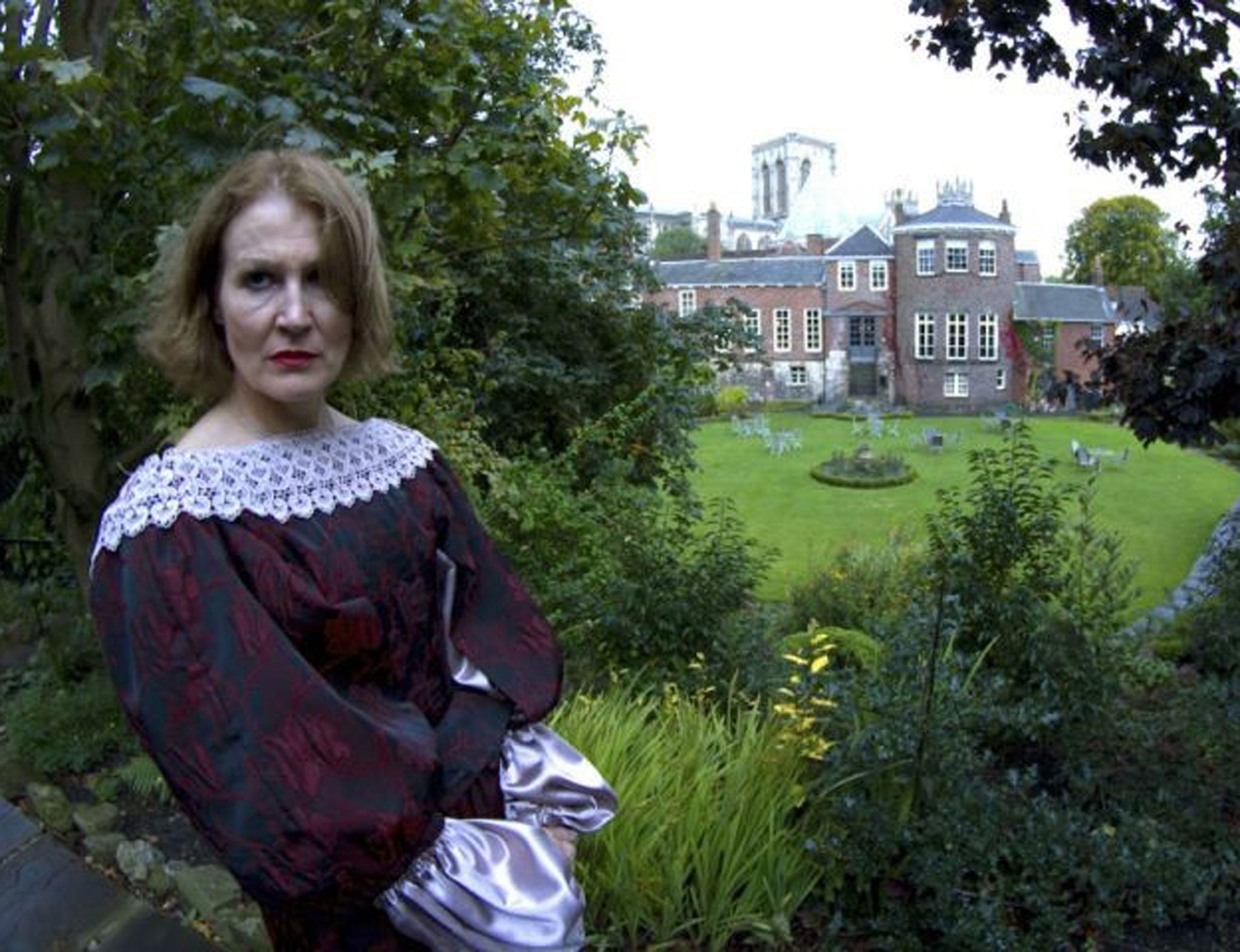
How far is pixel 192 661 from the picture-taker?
127cm

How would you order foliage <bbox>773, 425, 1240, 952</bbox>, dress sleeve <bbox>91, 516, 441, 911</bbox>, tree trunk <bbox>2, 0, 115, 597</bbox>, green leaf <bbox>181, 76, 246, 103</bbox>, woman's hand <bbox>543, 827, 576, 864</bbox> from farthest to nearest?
tree trunk <bbox>2, 0, 115, 597</bbox>, green leaf <bbox>181, 76, 246, 103</bbox>, foliage <bbox>773, 425, 1240, 952</bbox>, woman's hand <bbox>543, 827, 576, 864</bbox>, dress sleeve <bbox>91, 516, 441, 911</bbox>

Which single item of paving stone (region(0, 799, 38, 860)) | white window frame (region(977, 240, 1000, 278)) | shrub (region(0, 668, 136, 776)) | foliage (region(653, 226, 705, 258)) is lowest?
shrub (region(0, 668, 136, 776))

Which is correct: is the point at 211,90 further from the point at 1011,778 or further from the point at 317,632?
the point at 1011,778

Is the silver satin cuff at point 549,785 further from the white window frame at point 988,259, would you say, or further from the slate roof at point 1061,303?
the slate roof at point 1061,303

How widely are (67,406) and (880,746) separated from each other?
3702 millimetres

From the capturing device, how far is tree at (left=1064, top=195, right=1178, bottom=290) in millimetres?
49531

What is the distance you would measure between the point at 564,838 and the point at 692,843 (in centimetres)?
143

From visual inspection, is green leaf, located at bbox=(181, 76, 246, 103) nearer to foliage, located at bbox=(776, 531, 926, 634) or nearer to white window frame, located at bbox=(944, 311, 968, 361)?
foliage, located at bbox=(776, 531, 926, 634)

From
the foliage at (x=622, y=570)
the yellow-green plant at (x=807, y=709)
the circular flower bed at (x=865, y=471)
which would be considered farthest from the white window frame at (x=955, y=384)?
the yellow-green plant at (x=807, y=709)

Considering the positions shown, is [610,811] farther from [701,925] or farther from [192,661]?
[701,925]

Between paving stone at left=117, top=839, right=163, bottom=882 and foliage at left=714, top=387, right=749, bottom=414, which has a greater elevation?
foliage at left=714, top=387, right=749, bottom=414

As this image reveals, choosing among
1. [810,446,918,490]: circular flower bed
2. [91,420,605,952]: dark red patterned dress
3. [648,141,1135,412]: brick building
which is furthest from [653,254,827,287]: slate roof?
[91,420,605,952]: dark red patterned dress

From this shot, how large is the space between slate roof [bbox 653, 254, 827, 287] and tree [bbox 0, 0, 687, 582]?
40397mm

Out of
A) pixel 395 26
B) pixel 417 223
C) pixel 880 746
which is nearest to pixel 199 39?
pixel 395 26
